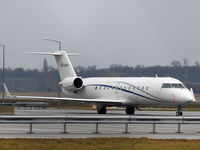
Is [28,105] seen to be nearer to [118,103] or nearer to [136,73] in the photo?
[118,103]

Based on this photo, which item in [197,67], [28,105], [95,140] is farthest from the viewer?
[197,67]

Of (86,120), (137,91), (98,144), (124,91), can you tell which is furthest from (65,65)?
(98,144)

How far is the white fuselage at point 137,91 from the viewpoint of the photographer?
4306cm

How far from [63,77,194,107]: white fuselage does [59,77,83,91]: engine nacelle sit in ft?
2.36

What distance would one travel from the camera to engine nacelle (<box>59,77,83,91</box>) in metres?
49.1

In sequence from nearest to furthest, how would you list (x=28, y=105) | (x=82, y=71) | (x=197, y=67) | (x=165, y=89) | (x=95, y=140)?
(x=95, y=140) → (x=165, y=89) → (x=28, y=105) → (x=82, y=71) → (x=197, y=67)

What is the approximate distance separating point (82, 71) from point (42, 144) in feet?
250

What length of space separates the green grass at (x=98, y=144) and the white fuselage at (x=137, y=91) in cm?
2227

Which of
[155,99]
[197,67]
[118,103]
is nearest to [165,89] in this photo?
[155,99]

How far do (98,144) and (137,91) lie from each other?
26.2m

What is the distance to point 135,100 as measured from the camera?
4569 centimetres

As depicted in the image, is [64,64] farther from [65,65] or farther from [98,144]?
[98,144]

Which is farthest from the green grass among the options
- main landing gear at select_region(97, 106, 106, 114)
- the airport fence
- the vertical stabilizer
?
the vertical stabilizer

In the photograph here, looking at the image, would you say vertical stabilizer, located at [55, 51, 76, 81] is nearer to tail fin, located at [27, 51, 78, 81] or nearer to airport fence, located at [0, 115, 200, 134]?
tail fin, located at [27, 51, 78, 81]
